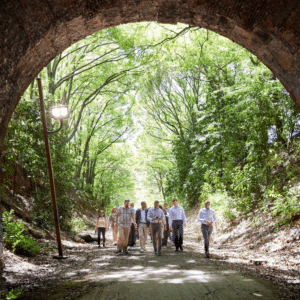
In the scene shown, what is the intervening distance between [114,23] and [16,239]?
5.99 m

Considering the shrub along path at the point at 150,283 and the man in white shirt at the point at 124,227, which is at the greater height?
the man in white shirt at the point at 124,227

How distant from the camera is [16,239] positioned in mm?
7539

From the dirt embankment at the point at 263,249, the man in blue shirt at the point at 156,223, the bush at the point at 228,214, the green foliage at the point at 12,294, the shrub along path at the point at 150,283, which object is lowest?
the green foliage at the point at 12,294

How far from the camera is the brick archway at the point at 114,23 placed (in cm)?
371

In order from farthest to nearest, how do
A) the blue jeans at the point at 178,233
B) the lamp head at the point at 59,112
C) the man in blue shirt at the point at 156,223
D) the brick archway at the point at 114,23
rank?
1. the blue jeans at the point at 178,233
2. the man in blue shirt at the point at 156,223
3. the lamp head at the point at 59,112
4. the brick archway at the point at 114,23

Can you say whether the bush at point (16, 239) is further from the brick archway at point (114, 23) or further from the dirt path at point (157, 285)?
the brick archway at point (114, 23)

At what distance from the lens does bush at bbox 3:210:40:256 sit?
7391 millimetres

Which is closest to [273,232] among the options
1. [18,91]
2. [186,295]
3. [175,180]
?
[186,295]

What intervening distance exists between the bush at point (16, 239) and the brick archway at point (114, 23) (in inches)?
175

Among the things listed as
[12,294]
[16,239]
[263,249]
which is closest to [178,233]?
[263,249]

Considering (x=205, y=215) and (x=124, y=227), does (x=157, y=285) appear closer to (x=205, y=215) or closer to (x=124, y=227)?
(x=205, y=215)

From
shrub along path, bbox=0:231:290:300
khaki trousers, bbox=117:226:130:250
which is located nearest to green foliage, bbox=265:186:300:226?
shrub along path, bbox=0:231:290:300

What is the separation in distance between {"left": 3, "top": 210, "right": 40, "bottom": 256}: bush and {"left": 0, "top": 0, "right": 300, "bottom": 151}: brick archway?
4.44m

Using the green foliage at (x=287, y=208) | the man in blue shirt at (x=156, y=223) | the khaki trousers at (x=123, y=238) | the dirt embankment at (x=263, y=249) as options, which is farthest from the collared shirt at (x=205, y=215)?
the khaki trousers at (x=123, y=238)
